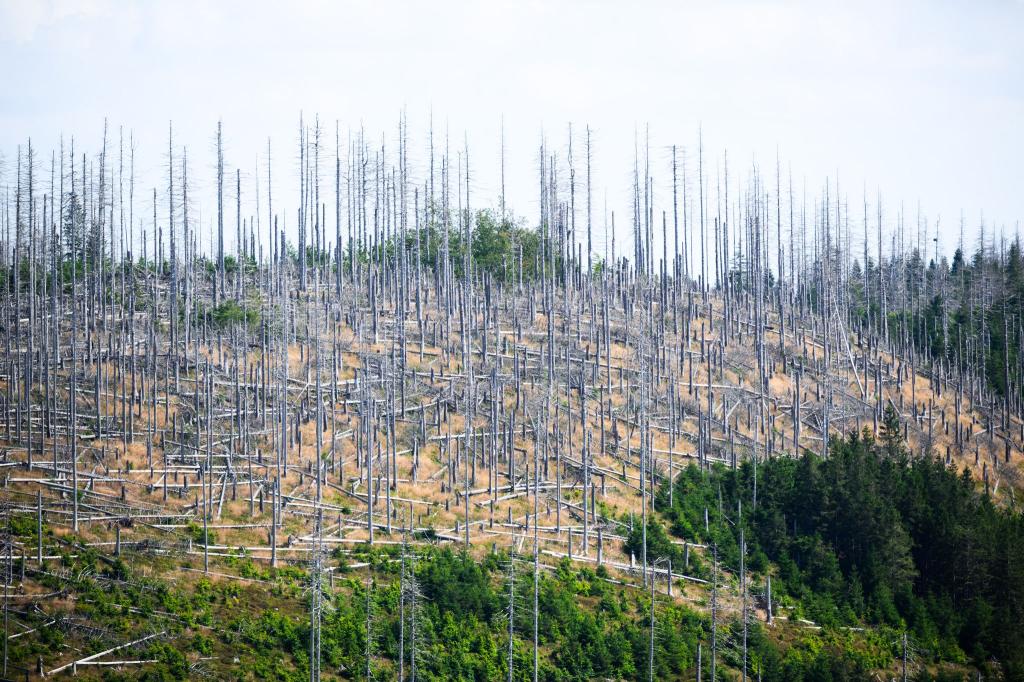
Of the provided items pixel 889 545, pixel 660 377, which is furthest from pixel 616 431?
pixel 889 545

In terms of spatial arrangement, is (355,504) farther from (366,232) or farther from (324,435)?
(366,232)

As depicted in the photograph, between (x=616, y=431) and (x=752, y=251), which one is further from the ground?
(x=752, y=251)

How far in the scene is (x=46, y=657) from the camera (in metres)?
41.3

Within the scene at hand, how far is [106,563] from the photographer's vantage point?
47.1 meters

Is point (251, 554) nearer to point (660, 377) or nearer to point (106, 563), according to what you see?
point (106, 563)

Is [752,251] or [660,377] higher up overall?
[752,251]

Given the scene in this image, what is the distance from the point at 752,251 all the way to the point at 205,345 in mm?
48975

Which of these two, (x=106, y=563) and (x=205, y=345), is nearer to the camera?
(x=106, y=563)

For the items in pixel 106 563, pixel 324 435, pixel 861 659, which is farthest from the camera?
pixel 324 435

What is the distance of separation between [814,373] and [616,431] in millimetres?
22219

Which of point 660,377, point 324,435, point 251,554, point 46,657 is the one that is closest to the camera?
point 46,657

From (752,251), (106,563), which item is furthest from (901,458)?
(106,563)

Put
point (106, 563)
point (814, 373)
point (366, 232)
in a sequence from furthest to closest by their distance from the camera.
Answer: point (366, 232) < point (814, 373) < point (106, 563)

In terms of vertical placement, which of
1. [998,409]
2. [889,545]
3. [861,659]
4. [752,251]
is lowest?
[861,659]
